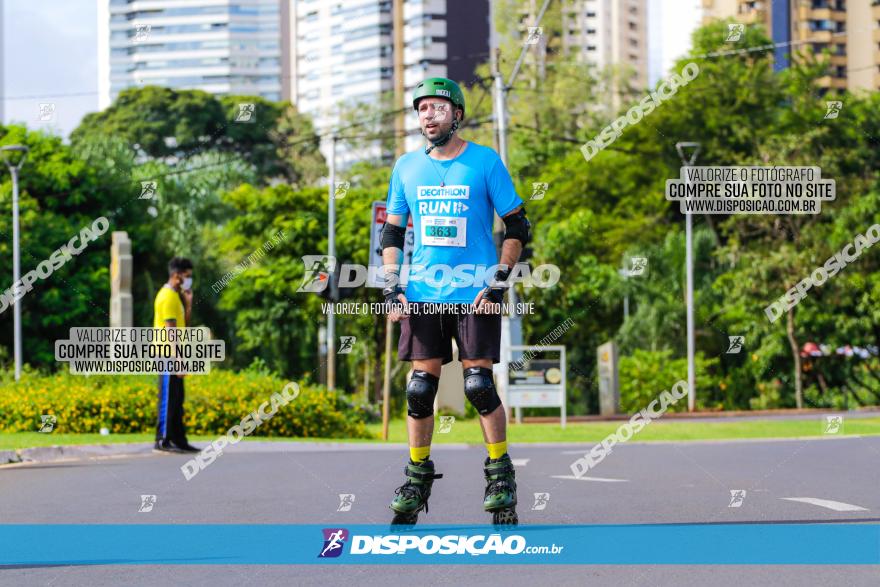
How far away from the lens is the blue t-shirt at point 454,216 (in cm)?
707

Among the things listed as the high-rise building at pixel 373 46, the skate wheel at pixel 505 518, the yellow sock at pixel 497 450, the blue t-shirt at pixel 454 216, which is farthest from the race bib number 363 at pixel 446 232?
the high-rise building at pixel 373 46

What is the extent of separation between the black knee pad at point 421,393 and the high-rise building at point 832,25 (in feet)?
304

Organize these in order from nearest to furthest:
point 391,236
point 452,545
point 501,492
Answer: point 452,545, point 501,492, point 391,236

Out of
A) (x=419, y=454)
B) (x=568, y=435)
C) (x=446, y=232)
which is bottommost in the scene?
(x=568, y=435)

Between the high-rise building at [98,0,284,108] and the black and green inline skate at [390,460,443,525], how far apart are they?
399 ft

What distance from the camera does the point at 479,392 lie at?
7.09 meters

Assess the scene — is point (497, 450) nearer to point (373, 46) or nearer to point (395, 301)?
point (395, 301)

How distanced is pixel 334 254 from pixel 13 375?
1810 centimetres

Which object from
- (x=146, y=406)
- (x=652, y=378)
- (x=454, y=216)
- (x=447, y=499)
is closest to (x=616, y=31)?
(x=652, y=378)

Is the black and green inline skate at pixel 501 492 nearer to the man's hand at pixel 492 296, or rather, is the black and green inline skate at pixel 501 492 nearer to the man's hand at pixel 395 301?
the man's hand at pixel 492 296

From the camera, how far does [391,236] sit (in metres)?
7.41

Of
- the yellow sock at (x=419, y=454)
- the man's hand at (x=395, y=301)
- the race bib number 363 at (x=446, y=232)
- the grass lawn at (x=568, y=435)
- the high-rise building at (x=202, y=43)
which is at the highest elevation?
the high-rise building at (x=202, y=43)

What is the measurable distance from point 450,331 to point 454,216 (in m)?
0.54

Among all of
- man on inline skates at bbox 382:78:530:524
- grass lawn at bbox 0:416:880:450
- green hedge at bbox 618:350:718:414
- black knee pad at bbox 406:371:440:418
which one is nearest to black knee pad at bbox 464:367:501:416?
man on inline skates at bbox 382:78:530:524
